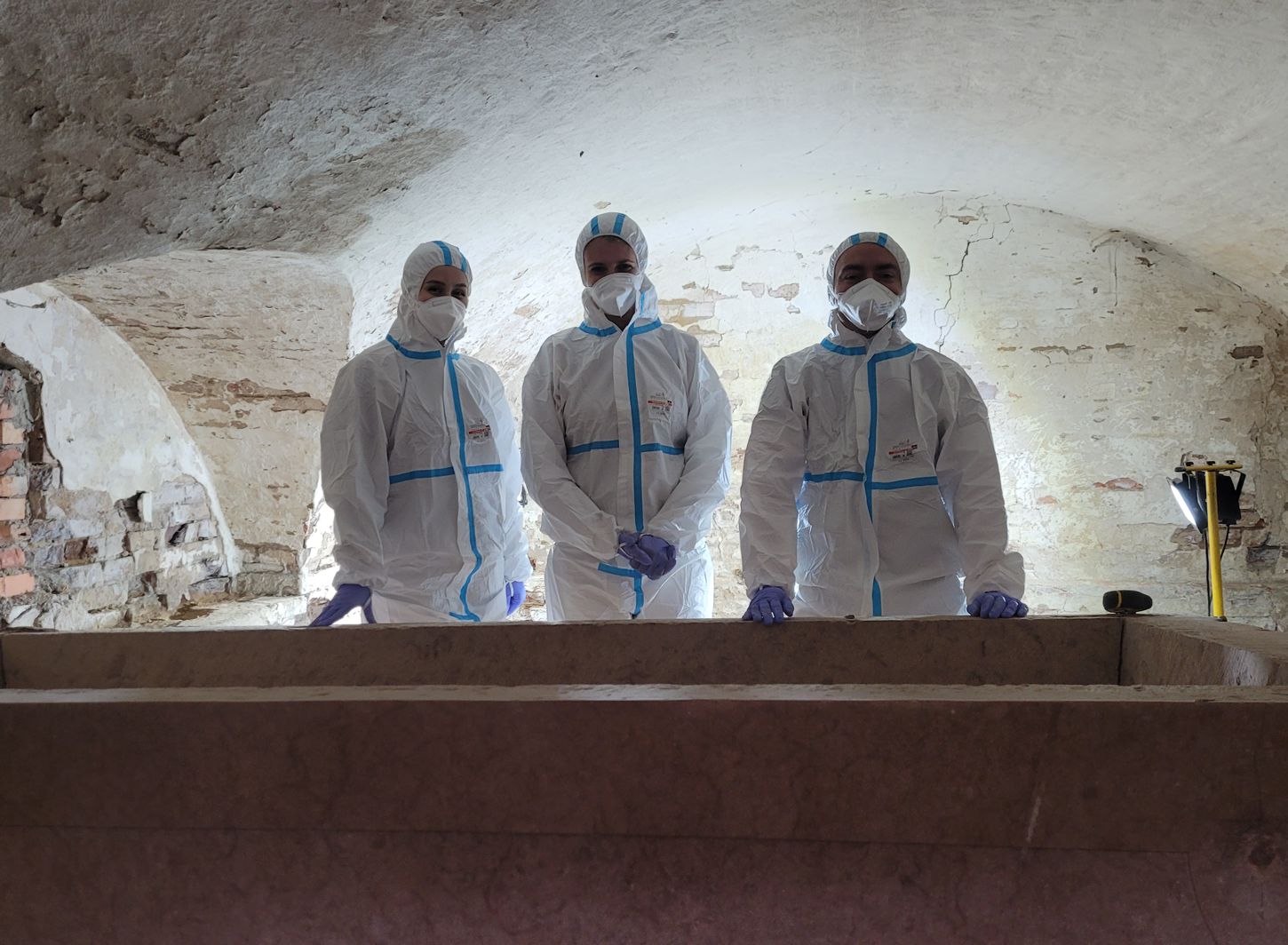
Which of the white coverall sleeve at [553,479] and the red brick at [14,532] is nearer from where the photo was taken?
the white coverall sleeve at [553,479]

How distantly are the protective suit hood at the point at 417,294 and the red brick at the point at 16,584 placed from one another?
61.8 inches

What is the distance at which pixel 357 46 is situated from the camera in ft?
7.31

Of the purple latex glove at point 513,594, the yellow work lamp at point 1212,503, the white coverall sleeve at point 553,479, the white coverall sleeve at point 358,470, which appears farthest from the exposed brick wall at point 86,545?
the yellow work lamp at point 1212,503

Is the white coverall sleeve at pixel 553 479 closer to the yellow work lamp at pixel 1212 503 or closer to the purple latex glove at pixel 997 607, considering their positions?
the purple latex glove at pixel 997 607

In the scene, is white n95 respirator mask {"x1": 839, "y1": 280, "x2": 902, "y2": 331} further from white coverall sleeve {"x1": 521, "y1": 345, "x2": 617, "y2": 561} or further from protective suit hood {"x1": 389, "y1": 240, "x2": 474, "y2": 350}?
protective suit hood {"x1": 389, "y1": 240, "x2": 474, "y2": 350}

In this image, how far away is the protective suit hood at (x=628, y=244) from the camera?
2514 millimetres

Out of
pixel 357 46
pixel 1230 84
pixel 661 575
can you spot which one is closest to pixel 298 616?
pixel 661 575

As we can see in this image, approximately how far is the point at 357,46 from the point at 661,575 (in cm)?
150

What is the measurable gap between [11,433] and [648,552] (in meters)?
2.21

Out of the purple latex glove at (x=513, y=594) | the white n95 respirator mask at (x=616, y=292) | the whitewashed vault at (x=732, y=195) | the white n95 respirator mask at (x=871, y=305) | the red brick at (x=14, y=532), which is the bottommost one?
the purple latex glove at (x=513, y=594)

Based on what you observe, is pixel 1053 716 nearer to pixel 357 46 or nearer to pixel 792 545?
pixel 792 545

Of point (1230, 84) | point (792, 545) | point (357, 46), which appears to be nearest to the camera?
point (792, 545)

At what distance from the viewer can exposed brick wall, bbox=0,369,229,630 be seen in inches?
119

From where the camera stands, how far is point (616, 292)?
8.05 feet
